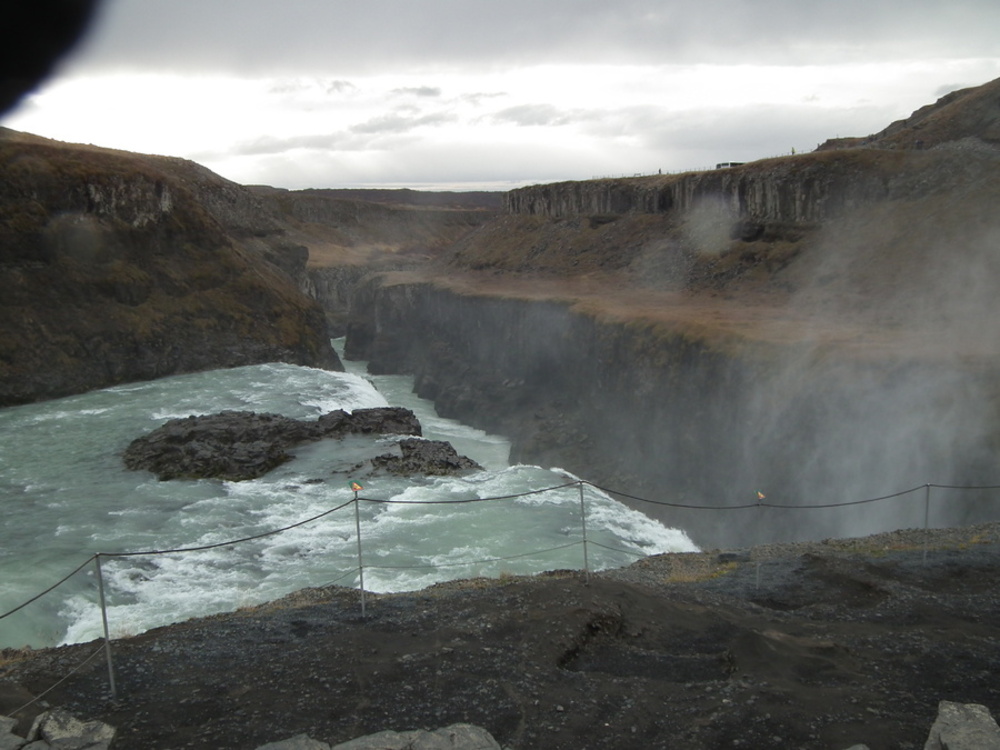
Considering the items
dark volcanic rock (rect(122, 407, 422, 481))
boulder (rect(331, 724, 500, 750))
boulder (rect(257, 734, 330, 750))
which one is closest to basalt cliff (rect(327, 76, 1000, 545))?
dark volcanic rock (rect(122, 407, 422, 481))

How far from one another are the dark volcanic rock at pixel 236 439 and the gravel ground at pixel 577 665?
1255cm

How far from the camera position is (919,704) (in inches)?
378

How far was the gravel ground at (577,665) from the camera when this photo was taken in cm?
923

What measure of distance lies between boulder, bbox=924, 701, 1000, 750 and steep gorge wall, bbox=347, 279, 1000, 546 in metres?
13.6

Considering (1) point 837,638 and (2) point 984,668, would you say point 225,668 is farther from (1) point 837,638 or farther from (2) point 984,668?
(2) point 984,668

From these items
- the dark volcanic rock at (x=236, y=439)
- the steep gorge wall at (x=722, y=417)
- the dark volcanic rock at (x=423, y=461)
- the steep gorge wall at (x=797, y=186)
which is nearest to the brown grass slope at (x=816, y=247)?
the steep gorge wall at (x=797, y=186)

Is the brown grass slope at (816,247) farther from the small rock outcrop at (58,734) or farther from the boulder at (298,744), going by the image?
the small rock outcrop at (58,734)

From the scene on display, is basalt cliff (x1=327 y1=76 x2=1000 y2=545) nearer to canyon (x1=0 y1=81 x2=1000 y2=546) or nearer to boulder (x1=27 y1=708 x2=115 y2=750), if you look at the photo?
canyon (x1=0 y1=81 x2=1000 y2=546)

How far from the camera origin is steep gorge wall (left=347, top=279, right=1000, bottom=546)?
23.7m

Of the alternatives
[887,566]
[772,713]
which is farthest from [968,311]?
[772,713]

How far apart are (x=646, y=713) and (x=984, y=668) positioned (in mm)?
4503

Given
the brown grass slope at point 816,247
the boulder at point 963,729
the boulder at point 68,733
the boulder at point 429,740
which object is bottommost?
the boulder at point 429,740

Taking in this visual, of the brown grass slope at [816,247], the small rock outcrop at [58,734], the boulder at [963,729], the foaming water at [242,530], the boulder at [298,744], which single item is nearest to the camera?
the boulder at [963,729]

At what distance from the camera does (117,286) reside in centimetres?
4244
